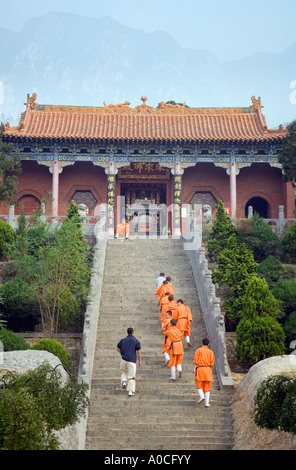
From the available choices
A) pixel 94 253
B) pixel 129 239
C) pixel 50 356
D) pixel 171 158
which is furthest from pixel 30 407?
Result: pixel 171 158

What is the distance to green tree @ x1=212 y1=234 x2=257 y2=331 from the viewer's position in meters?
13.3

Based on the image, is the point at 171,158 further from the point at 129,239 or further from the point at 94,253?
the point at 94,253

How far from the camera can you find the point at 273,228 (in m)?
18.6

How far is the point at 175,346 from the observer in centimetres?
1040

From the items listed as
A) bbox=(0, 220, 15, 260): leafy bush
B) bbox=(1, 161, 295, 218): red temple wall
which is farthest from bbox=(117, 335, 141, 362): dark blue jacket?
bbox=(1, 161, 295, 218): red temple wall

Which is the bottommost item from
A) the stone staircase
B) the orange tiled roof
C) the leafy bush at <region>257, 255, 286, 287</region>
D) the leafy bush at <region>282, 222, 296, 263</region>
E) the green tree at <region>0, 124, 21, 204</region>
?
the stone staircase

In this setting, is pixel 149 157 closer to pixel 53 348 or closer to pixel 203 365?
pixel 53 348

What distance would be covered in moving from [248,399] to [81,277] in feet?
18.0

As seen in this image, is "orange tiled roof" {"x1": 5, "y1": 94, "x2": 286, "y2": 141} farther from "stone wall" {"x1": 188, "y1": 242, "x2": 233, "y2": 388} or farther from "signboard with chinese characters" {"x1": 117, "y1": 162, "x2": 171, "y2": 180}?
"stone wall" {"x1": 188, "y1": 242, "x2": 233, "y2": 388}

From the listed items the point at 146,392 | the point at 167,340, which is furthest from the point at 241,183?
the point at 146,392

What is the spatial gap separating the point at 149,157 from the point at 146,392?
1373cm

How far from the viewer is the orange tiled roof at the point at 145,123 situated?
899 inches

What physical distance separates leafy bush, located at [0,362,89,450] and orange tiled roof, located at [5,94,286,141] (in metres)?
15.9

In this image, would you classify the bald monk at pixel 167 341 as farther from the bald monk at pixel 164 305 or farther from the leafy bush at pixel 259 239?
the leafy bush at pixel 259 239
